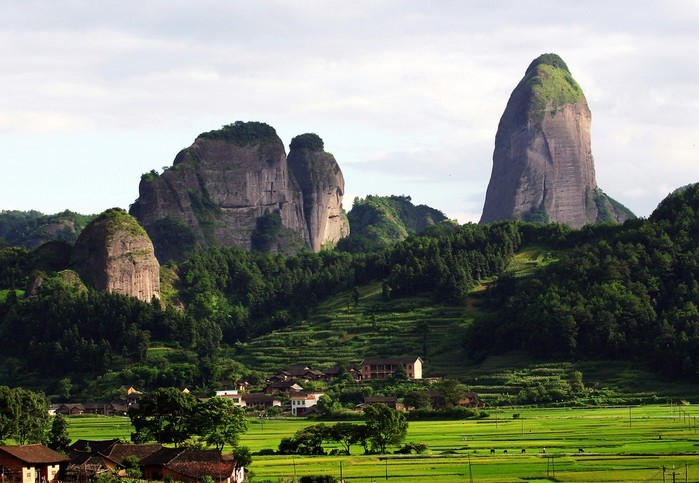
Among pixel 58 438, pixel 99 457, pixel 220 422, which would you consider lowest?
pixel 99 457

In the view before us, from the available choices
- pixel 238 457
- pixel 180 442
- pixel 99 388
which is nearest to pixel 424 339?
pixel 99 388

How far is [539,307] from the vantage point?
17125cm

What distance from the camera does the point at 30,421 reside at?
9900cm

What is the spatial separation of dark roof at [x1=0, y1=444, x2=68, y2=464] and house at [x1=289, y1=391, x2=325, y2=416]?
2550 inches

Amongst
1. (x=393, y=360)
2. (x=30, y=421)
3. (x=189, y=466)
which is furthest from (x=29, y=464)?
(x=393, y=360)

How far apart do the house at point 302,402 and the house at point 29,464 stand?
214 ft

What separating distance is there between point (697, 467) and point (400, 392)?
72.9 metres

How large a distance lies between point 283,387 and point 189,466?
77.0 meters

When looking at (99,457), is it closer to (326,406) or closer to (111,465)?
(111,465)

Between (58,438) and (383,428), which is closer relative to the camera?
(58,438)

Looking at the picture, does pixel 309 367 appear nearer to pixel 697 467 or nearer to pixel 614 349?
pixel 614 349

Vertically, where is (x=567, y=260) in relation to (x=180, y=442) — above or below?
above

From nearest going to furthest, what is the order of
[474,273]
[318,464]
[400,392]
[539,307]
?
1. [318,464]
2. [400,392]
3. [539,307]
4. [474,273]

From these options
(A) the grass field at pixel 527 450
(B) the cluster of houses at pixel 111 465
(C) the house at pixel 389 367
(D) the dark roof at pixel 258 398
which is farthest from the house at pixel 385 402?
(B) the cluster of houses at pixel 111 465
